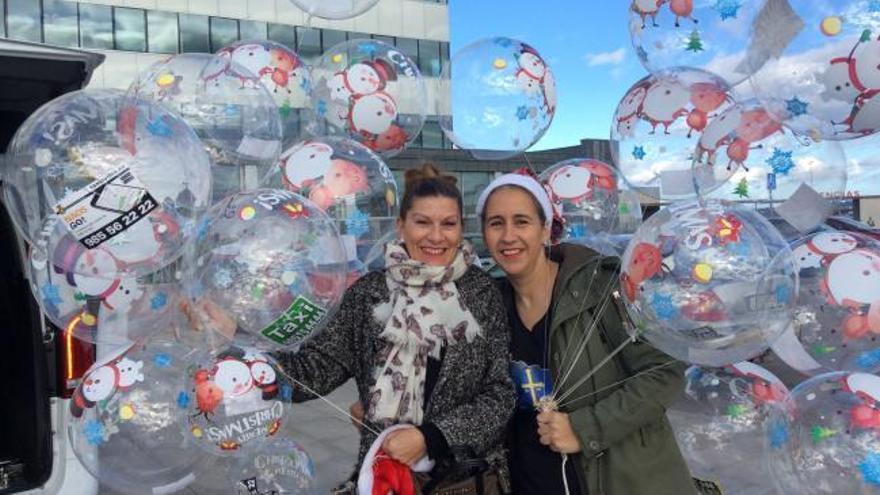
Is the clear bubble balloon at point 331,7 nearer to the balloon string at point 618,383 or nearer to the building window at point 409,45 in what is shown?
the balloon string at point 618,383

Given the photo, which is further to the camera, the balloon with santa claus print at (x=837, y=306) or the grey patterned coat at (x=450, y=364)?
the balloon with santa claus print at (x=837, y=306)

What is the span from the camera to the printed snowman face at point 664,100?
3.15m

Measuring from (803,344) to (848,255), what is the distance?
1.23 ft

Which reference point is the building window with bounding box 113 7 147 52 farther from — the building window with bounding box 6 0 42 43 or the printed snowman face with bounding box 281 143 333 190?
the printed snowman face with bounding box 281 143 333 190

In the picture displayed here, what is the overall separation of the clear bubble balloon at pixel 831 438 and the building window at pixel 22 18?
75.7ft

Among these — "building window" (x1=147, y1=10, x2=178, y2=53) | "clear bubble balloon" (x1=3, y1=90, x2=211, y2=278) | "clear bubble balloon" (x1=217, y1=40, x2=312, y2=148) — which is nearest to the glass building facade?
"building window" (x1=147, y1=10, x2=178, y2=53)

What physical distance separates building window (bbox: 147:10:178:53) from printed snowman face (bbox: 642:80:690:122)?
75.1 feet

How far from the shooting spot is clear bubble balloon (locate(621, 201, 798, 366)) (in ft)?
6.94

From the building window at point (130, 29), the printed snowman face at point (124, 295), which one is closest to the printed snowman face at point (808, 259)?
the printed snowman face at point (124, 295)

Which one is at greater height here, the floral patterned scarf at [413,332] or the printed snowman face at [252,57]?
the printed snowman face at [252,57]

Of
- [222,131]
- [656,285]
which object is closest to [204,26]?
[222,131]

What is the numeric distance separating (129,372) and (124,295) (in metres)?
0.27

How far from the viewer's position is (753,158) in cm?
300

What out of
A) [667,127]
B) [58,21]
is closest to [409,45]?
[58,21]
